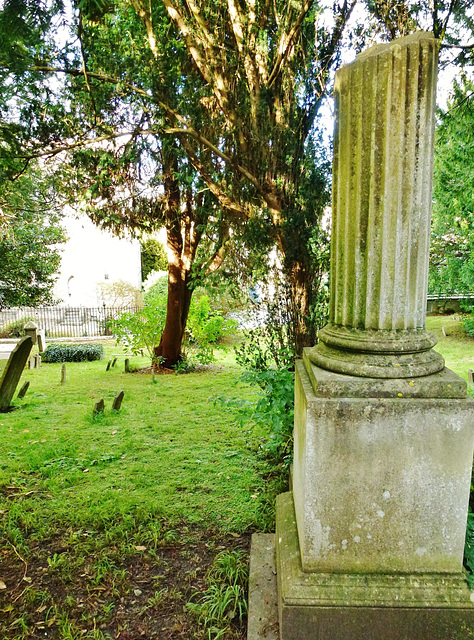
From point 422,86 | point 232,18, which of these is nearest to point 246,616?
point 422,86

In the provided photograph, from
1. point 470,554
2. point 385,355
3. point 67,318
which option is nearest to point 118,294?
point 67,318

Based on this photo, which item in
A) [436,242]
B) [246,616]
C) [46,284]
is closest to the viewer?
[246,616]

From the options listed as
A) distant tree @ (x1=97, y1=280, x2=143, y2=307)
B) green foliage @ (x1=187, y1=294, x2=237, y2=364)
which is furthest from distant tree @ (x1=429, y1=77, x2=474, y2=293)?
distant tree @ (x1=97, y1=280, x2=143, y2=307)

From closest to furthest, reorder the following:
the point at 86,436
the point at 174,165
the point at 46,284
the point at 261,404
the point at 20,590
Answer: the point at 20,590, the point at 261,404, the point at 86,436, the point at 174,165, the point at 46,284

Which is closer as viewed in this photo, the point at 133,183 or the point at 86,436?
the point at 86,436

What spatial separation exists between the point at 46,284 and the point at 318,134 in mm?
13722

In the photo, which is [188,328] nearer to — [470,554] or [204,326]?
[204,326]

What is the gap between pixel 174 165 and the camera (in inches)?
350

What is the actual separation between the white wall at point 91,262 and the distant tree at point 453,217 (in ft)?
55.2

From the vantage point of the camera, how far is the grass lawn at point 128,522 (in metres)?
2.51

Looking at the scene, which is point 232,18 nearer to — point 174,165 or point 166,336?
point 174,165

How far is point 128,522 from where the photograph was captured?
340 cm

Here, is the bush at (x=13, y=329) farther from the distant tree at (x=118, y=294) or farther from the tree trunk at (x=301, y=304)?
the tree trunk at (x=301, y=304)

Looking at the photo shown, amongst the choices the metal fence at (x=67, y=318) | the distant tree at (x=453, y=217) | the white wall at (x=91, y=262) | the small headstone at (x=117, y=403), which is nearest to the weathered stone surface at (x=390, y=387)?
the small headstone at (x=117, y=403)
